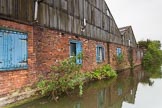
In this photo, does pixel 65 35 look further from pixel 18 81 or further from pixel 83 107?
pixel 83 107

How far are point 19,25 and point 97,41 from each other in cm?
1016

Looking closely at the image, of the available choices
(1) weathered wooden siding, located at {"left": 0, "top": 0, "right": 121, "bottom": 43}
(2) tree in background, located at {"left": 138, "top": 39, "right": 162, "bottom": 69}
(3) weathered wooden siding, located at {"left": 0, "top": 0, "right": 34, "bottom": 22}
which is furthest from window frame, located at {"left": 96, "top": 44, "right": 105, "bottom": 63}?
(2) tree in background, located at {"left": 138, "top": 39, "right": 162, "bottom": 69}

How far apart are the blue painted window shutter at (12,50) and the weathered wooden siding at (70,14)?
74cm

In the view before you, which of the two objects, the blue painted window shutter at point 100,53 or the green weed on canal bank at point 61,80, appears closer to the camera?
the green weed on canal bank at point 61,80

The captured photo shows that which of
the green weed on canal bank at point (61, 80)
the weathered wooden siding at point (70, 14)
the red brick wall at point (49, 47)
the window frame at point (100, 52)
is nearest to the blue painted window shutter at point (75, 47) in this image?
the red brick wall at point (49, 47)

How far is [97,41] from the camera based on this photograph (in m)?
18.5

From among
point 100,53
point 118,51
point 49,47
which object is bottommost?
point 100,53

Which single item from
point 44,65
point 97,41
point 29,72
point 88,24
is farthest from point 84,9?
point 29,72

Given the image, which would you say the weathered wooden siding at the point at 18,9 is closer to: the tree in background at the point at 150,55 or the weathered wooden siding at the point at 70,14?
the weathered wooden siding at the point at 70,14

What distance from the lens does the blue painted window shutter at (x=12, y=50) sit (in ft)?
27.0

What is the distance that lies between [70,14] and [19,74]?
612cm

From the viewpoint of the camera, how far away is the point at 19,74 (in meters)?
9.03

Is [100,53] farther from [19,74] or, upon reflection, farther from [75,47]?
[19,74]

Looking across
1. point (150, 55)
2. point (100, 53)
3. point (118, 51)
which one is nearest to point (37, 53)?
point (100, 53)
